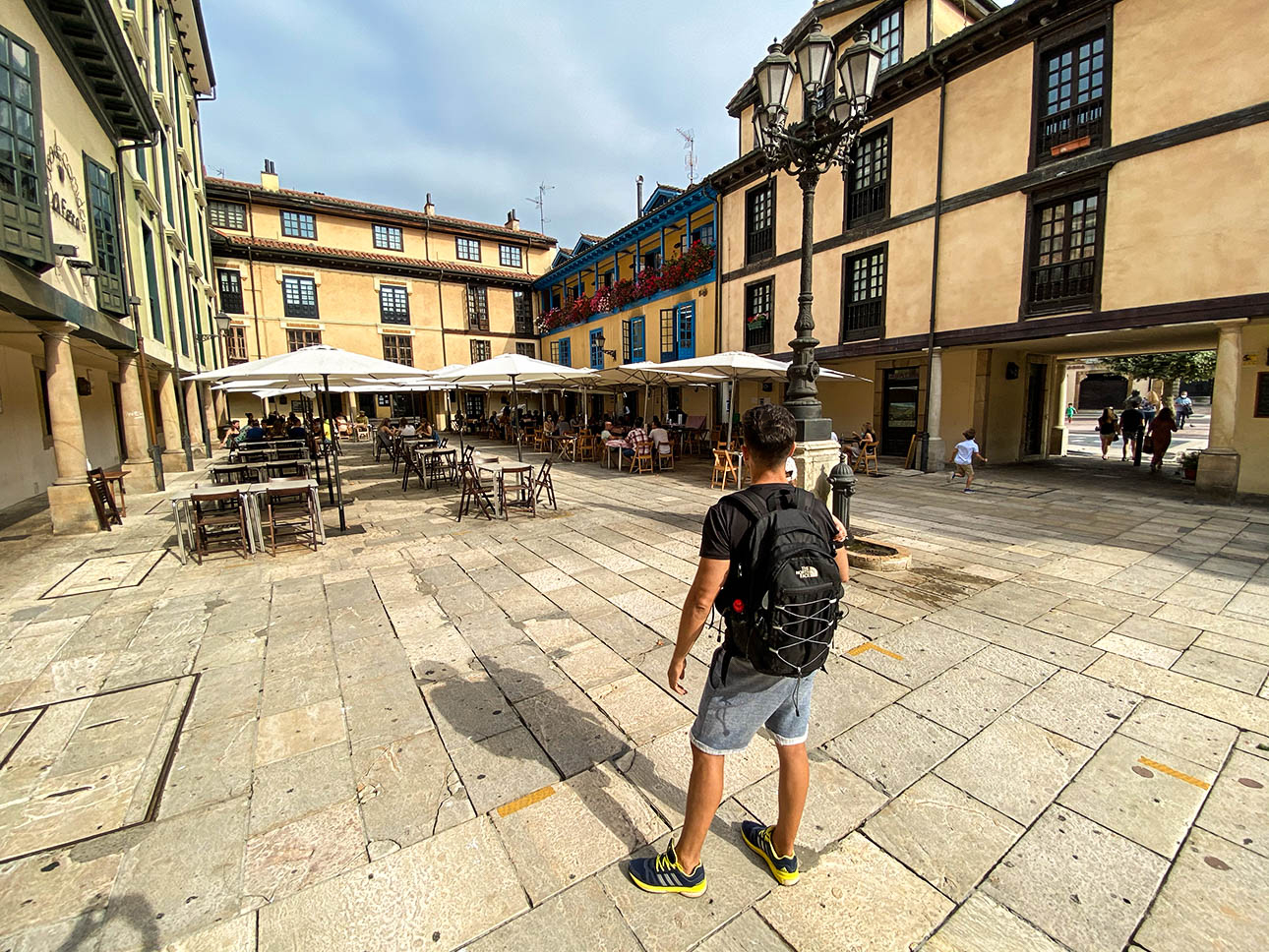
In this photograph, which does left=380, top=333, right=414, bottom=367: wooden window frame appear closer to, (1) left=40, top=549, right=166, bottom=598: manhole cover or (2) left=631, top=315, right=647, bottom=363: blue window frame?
(2) left=631, top=315, right=647, bottom=363: blue window frame

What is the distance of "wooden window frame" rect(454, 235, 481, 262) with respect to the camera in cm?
2911

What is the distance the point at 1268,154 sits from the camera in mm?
7473

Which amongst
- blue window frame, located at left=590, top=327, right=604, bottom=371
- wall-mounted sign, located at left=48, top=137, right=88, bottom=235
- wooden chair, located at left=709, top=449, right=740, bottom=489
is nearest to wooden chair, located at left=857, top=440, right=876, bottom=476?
wooden chair, located at left=709, top=449, right=740, bottom=489

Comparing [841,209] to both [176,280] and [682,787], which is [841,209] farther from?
[176,280]

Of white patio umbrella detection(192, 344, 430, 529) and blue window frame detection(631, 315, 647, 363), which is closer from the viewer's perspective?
white patio umbrella detection(192, 344, 430, 529)

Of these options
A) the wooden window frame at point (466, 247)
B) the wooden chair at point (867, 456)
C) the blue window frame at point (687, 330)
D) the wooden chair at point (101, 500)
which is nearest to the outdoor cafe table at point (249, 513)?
the wooden chair at point (101, 500)

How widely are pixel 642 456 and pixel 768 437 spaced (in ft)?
35.2

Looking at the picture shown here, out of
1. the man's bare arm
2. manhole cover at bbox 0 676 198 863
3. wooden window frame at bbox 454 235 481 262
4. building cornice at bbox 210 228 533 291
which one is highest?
wooden window frame at bbox 454 235 481 262

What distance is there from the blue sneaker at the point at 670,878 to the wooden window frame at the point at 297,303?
96.6 ft

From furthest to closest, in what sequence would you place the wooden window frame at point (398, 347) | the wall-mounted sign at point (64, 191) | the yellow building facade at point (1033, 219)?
the wooden window frame at point (398, 347)
the yellow building facade at point (1033, 219)
the wall-mounted sign at point (64, 191)

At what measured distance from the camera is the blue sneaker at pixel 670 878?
181cm

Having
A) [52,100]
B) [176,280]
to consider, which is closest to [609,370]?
[52,100]

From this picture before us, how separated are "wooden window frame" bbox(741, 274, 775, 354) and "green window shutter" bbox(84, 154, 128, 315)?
47.5 ft

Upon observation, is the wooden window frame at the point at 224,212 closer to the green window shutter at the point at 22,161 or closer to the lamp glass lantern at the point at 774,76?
the green window shutter at the point at 22,161
